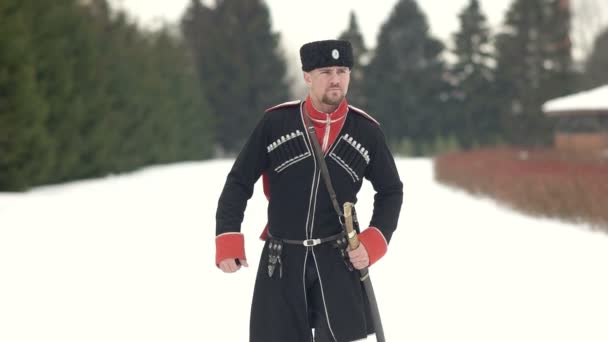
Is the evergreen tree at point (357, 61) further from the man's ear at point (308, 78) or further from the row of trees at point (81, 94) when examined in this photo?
the man's ear at point (308, 78)

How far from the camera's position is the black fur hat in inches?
144

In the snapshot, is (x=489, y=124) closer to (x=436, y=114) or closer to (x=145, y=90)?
(x=436, y=114)

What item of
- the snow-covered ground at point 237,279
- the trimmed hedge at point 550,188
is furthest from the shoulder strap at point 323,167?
the trimmed hedge at point 550,188

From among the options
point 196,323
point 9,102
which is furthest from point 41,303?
point 9,102

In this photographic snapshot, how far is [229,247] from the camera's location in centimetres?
371

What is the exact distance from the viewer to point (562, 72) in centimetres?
4722

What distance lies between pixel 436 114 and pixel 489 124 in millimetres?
4661

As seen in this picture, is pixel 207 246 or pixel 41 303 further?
pixel 207 246

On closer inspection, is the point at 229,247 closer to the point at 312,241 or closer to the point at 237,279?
the point at 312,241

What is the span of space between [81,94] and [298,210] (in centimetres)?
2474

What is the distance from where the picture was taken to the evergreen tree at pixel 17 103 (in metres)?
19.3

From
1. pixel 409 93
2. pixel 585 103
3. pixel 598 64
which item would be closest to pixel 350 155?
pixel 585 103

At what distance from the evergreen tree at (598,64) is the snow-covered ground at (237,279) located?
4288cm

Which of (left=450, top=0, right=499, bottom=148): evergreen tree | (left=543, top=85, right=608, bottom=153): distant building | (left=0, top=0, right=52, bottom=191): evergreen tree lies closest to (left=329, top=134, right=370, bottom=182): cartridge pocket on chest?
(left=0, top=0, right=52, bottom=191): evergreen tree
